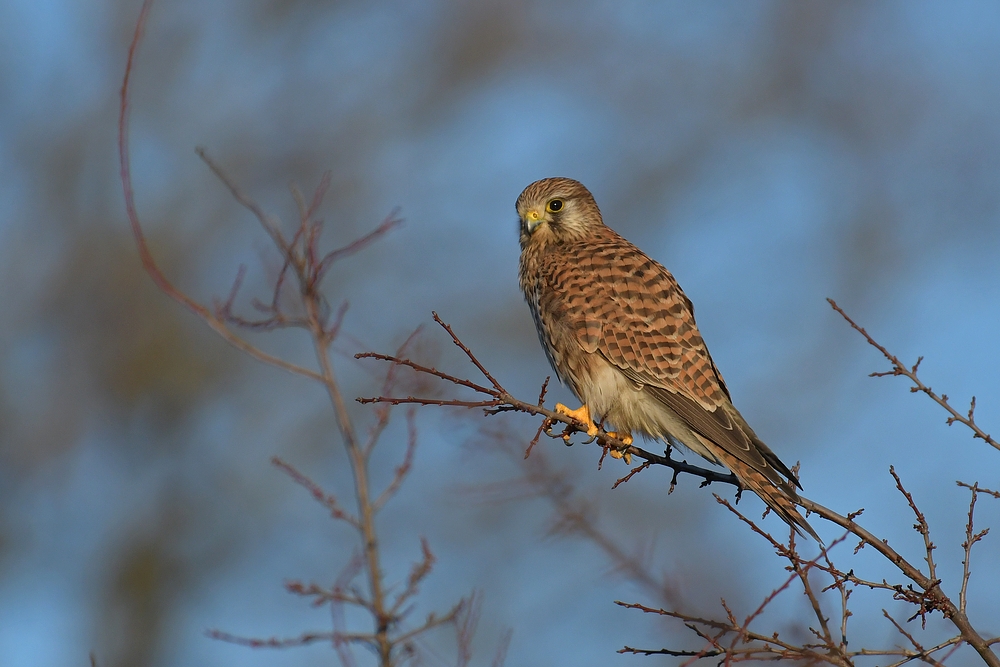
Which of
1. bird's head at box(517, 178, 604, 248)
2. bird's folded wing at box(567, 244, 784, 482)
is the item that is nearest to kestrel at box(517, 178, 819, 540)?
bird's folded wing at box(567, 244, 784, 482)

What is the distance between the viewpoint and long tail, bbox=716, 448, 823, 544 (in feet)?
10.5

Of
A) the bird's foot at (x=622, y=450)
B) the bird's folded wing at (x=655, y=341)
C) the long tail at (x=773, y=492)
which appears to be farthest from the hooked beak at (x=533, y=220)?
the long tail at (x=773, y=492)

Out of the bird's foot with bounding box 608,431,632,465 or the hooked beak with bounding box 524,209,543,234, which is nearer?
the bird's foot with bounding box 608,431,632,465

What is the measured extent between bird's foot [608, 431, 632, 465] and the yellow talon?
65 millimetres

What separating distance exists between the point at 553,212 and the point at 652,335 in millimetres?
968

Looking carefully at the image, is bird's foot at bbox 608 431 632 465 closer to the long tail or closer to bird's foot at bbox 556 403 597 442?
bird's foot at bbox 556 403 597 442

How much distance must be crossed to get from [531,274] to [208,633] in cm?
199

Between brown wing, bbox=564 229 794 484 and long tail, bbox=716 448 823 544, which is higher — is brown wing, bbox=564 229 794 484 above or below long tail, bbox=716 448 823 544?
above

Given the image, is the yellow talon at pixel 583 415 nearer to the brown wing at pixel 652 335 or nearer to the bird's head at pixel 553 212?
the brown wing at pixel 652 335

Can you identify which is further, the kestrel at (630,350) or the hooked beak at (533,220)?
the hooked beak at (533,220)

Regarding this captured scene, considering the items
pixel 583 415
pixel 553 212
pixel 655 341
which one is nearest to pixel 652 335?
pixel 655 341

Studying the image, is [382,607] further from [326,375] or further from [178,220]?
[178,220]

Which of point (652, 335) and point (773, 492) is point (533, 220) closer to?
point (652, 335)

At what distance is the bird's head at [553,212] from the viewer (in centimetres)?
487
